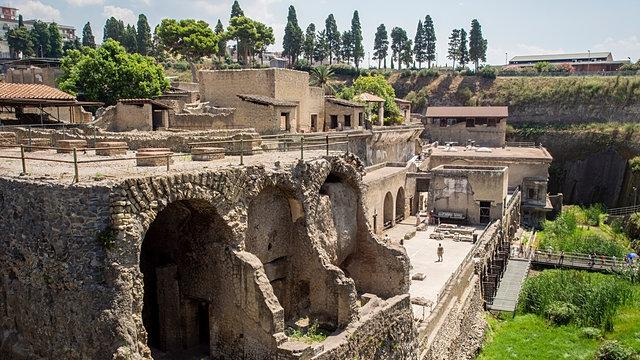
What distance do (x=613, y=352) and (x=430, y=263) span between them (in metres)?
9.28

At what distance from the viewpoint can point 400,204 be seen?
38375 millimetres

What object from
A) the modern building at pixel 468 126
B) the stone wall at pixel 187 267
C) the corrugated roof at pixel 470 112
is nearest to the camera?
the stone wall at pixel 187 267

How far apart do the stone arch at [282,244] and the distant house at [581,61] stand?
97.0 metres

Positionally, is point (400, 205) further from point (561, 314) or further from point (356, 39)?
point (356, 39)

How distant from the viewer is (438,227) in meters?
35.9

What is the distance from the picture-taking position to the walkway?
98.9ft

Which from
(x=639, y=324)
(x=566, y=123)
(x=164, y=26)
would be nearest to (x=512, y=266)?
(x=639, y=324)

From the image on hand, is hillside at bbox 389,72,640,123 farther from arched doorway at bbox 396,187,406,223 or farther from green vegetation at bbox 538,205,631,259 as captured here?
arched doorway at bbox 396,187,406,223

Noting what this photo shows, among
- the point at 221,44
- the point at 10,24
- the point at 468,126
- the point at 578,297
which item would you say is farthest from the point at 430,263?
the point at 10,24

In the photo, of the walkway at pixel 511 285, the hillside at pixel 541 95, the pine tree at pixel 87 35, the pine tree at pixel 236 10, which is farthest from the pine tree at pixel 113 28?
the walkway at pixel 511 285

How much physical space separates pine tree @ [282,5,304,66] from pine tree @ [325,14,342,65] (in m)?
9.36

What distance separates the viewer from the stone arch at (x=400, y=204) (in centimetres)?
3771

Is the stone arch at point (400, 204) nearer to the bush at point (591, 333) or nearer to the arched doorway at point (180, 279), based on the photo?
the bush at point (591, 333)

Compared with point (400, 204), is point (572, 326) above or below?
below
